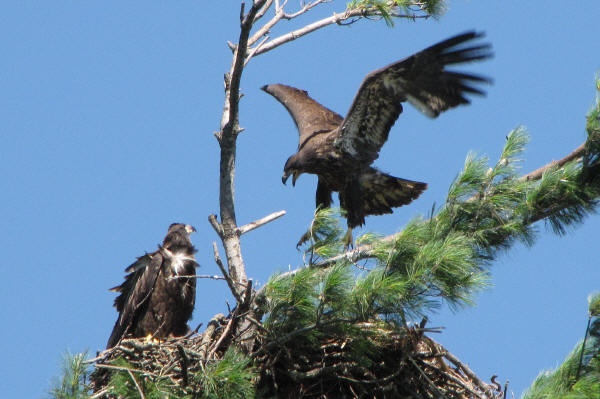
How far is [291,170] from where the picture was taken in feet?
25.9

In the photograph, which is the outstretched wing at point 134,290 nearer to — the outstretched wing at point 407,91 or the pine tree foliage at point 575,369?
the outstretched wing at point 407,91

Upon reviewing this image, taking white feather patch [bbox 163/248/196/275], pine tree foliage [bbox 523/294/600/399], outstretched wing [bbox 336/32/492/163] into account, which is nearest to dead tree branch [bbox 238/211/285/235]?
white feather patch [bbox 163/248/196/275]

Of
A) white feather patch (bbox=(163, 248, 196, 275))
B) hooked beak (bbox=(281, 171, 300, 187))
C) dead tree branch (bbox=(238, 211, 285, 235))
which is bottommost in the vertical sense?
dead tree branch (bbox=(238, 211, 285, 235))

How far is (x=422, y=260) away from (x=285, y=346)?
114 centimetres

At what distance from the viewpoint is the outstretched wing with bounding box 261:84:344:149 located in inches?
317

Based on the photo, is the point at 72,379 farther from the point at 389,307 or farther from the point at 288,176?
the point at 288,176

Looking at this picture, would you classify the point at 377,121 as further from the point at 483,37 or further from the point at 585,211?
the point at 585,211

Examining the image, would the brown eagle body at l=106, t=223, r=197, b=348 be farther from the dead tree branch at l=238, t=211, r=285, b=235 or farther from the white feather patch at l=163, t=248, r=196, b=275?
the dead tree branch at l=238, t=211, r=285, b=235

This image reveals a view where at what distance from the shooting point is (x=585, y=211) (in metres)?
5.38

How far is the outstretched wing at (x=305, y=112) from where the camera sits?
8.05 meters

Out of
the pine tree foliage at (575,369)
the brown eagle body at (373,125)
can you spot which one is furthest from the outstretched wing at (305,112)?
the pine tree foliage at (575,369)

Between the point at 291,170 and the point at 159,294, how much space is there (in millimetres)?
1882

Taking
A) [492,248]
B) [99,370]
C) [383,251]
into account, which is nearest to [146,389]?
[99,370]

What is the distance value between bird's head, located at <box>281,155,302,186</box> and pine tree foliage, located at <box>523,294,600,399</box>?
340 centimetres
